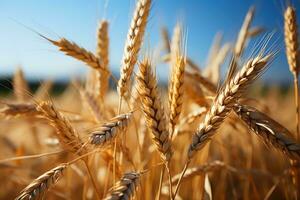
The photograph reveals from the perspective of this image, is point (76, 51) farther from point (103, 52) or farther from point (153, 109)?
point (153, 109)

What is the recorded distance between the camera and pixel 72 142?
4.89ft

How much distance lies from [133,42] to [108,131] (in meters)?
0.50

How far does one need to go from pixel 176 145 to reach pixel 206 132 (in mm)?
1874

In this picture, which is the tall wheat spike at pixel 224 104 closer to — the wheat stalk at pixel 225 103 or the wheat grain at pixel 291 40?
the wheat stalk at pixel 225 103

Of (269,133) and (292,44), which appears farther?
(292,44)

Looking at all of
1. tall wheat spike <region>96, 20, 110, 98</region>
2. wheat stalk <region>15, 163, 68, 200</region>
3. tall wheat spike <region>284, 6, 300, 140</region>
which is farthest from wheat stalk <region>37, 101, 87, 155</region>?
tall wheat spike <region>284, 6, 300, 140</region>

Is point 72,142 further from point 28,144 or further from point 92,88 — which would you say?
point 28,144

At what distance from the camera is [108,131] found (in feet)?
4.33

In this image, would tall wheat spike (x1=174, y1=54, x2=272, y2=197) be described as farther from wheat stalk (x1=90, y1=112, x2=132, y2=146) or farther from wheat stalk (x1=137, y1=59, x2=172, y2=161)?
wheat stalk (x1=90, y1=112, x2=132, y2=146)

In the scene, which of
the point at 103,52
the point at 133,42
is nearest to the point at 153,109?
the point at 133,42

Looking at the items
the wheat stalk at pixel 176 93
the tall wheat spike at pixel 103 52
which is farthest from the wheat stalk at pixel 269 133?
the tall wheat spike at pixel 103 52

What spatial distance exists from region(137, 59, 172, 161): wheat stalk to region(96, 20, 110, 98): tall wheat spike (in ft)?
2.15

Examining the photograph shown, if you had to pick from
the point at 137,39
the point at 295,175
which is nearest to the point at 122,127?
the point at 137,39

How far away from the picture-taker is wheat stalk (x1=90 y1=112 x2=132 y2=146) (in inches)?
50.0
